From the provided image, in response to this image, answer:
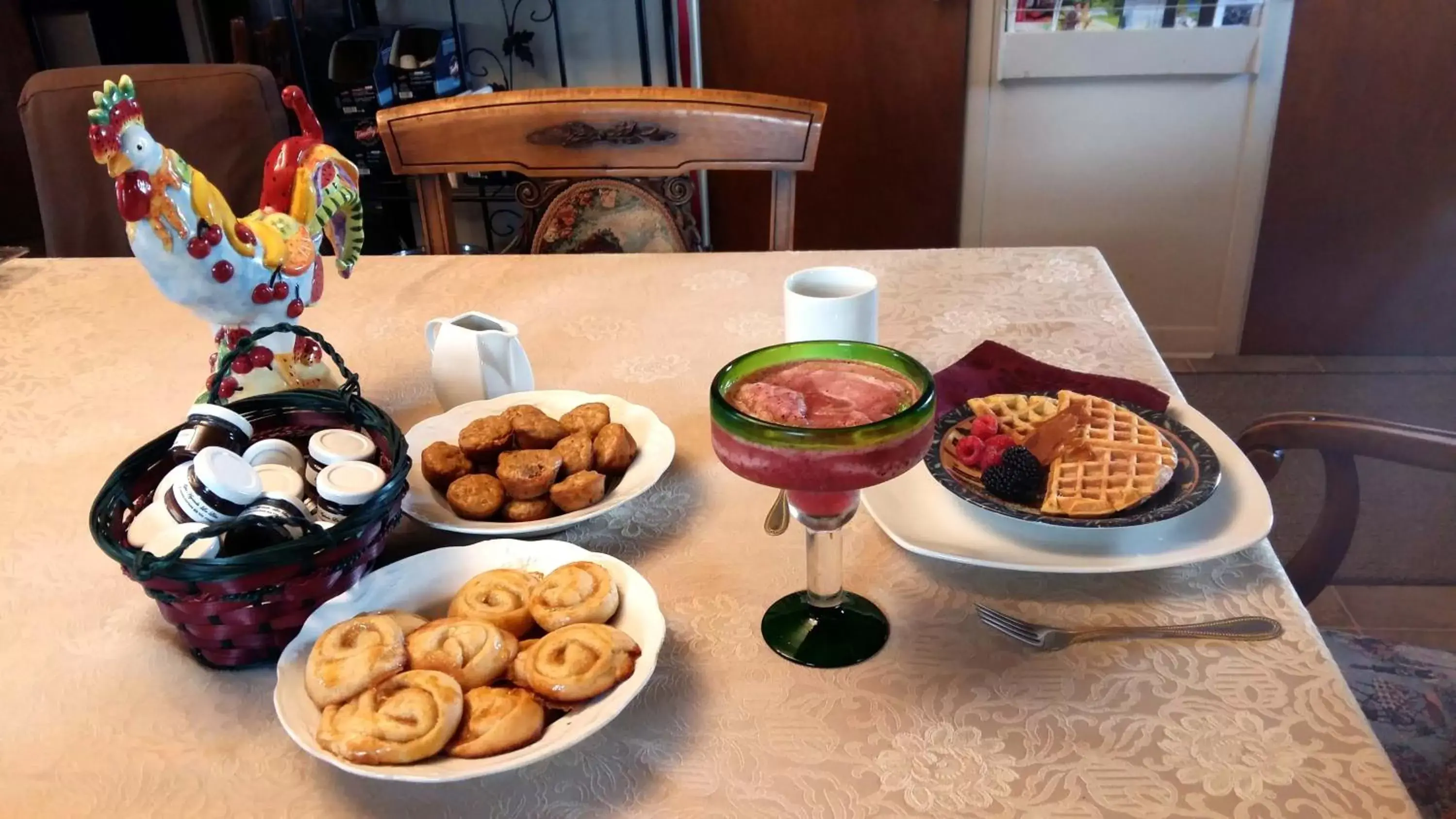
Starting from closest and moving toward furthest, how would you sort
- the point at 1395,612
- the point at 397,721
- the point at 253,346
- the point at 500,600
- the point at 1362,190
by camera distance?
1. the point at 397,721
2. the point at 500,600
3. the point at 253,346
4. the point at 1395,612
5. the point at 1362,190

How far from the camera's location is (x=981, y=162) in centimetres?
261

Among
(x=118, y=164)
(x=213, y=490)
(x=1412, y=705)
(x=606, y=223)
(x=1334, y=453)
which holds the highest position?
(x=118, y=164)

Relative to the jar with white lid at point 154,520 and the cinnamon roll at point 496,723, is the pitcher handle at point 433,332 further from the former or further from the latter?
the cinnamon roll at point 496,723

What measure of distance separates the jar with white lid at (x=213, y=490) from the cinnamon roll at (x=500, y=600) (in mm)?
141

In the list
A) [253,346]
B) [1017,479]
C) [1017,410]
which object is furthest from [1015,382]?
[253,346]

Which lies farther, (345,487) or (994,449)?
(994,449)

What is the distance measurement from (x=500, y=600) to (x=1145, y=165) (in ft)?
7.69

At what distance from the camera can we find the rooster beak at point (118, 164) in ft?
2.44

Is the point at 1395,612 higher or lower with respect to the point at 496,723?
lower

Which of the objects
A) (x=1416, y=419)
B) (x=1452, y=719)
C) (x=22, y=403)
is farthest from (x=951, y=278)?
(x=1416, y=419)

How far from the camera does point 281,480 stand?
0.71 m

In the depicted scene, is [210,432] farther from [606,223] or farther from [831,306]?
[606,223]

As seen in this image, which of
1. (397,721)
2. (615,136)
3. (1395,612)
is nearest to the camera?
(397,721)

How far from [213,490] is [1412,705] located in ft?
3.63
